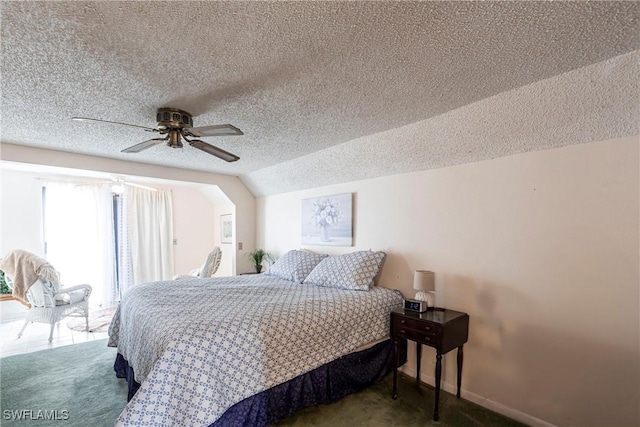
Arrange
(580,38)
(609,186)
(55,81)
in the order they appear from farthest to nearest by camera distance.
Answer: (609,186) → (55,81) → (580,38)

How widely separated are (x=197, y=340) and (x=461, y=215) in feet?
7.22

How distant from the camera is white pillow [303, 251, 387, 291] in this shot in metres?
2.88

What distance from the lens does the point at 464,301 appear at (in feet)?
8.32

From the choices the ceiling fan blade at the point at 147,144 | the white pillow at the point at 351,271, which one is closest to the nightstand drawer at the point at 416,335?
the white pillow at the point at 351,271

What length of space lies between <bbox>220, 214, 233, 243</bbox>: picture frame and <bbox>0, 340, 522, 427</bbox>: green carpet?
3.04 meters

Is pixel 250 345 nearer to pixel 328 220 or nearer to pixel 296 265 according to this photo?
pixel 296 265

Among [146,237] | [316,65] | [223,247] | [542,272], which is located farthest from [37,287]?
[542,272]

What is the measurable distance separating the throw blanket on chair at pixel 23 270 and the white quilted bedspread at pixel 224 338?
1329 millimetres

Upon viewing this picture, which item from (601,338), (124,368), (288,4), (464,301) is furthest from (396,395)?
(288,4)

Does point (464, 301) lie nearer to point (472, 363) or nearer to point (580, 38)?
point (472, 363)

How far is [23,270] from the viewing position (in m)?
3.42

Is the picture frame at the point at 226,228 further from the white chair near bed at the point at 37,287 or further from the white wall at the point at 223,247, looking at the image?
the white chair near bed at the point at 37,287

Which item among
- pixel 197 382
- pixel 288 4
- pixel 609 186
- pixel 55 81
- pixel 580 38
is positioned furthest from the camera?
pixel 609 186

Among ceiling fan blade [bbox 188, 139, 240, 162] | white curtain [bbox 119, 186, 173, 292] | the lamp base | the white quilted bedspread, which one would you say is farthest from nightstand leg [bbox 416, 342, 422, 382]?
white curtain [bbox 119, 186, 173, 292]
